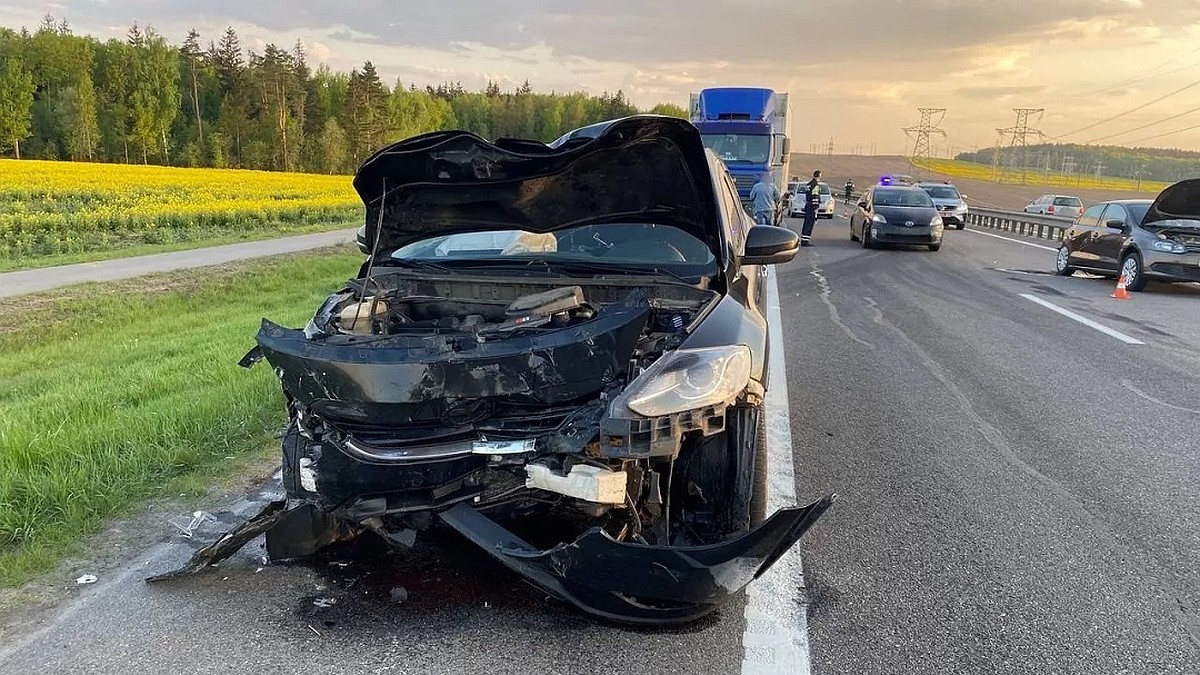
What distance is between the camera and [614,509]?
2756 mm

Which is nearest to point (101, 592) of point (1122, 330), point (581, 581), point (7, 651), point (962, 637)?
point (7, 651)

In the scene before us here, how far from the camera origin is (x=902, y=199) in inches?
784

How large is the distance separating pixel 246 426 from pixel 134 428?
0.64 m

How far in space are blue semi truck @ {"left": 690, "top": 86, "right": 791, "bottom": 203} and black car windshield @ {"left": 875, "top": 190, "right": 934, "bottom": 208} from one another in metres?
2.78

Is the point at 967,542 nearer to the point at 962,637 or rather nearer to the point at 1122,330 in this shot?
the point at 962,637

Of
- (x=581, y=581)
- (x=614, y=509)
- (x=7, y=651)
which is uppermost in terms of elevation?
(x=614, y=509)

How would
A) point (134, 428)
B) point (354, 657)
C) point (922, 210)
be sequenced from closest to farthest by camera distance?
point (354, 657), point (134, 428), point (922, 210)

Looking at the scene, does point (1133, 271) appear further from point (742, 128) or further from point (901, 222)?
point (742, 128)

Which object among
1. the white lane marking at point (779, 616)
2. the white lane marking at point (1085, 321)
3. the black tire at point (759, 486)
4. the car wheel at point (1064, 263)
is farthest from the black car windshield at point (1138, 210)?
the black tire at point (759, 486)

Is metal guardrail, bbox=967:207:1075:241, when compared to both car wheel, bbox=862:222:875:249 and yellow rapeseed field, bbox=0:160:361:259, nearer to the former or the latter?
car wheel, bbox=862:222:875:249

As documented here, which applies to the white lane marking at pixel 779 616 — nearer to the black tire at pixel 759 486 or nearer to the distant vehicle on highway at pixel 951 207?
the black tire at pixel 759 486

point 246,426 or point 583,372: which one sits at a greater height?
point 583,372

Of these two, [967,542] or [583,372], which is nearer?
[583,372]

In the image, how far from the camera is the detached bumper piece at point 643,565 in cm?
254
